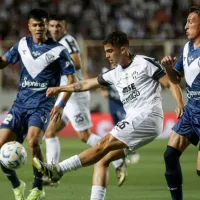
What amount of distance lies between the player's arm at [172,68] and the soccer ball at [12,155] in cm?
194

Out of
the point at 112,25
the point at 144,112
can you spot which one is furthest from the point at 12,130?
the point at 112,25

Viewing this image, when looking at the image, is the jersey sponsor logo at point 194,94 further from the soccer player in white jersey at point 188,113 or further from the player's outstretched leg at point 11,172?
the player's outstretched leg at point 11,172

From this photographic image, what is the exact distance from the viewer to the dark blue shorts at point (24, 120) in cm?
872

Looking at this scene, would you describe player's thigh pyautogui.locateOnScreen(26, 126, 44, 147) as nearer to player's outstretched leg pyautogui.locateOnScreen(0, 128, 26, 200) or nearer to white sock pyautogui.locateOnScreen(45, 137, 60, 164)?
player's outstretched leg pyautogui.locateOnScreen(0, 128, 26, 200)

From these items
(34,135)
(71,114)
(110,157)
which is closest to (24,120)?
(34,135)

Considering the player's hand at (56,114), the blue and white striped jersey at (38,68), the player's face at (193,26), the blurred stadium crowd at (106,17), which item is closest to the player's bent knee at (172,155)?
the player's face at (193,26)

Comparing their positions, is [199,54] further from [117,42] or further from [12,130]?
[12,130]

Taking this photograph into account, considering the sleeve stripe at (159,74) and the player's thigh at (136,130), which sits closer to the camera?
the player's thigh at (136,130)

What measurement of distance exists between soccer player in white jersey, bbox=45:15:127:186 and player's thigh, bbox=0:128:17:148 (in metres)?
1.59

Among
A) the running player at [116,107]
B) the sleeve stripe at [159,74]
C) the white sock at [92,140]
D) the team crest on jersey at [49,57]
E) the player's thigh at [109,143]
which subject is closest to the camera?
the player's thigh at [109,143]

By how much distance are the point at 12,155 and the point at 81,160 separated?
1114 millimetres

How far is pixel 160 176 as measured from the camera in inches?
449

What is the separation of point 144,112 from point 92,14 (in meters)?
16.4

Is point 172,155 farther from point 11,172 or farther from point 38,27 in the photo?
point 38,27
